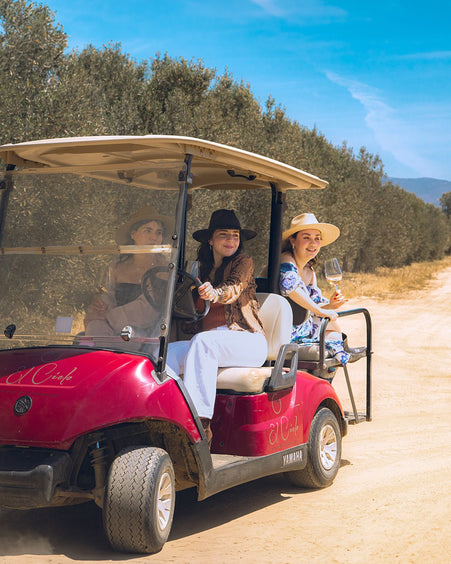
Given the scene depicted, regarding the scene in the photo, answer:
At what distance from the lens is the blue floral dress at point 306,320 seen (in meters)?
5.50

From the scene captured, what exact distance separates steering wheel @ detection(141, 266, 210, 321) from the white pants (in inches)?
5.8

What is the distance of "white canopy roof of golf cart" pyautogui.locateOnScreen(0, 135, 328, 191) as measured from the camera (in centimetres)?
404

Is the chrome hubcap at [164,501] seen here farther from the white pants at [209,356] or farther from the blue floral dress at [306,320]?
the blue floral dress at [306,320]

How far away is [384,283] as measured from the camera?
30.6m

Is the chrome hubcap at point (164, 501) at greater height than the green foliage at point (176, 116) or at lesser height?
lesser

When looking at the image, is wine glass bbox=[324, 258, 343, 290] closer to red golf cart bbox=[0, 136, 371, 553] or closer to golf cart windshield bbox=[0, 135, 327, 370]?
red golf cart bbox=[0, 136, 371, 553]

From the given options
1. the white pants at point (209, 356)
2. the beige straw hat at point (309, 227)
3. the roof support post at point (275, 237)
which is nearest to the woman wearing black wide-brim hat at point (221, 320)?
the white pants at point (209, 356)

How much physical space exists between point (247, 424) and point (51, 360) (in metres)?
1.21

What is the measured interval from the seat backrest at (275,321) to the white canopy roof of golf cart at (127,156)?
84cm

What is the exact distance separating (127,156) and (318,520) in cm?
227

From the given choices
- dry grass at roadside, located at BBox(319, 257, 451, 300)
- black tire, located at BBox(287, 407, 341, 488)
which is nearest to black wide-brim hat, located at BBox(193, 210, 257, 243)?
black tire, located at BBox(287, 407, 341, 488)

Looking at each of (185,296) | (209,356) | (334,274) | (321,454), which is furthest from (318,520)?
(334,274)

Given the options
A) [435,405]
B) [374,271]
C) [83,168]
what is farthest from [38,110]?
[374,271]

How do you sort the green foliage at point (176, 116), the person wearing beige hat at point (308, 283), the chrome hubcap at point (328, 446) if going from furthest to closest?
the green foliage at point (176, 116) < the person wearing beige hat at point (308, 283) < the chrome hubcap at point (328, 446)
